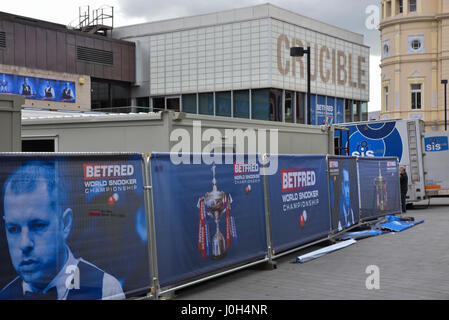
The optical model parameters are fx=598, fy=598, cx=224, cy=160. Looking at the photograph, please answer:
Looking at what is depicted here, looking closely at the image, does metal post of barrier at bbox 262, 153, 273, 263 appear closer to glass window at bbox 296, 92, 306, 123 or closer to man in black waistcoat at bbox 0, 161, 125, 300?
man in black waistcoat at bbox 0, 161, 125, 300

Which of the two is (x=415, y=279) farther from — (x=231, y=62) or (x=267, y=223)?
(x=231, y=62)

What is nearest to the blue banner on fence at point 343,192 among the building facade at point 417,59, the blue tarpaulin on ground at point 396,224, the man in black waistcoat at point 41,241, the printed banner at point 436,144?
the blue tarpaulin on ground at point 396,224

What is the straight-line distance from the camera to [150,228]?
7352mm

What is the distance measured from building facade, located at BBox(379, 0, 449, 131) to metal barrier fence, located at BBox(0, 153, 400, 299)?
157 ft

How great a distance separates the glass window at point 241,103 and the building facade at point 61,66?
23.2 feet

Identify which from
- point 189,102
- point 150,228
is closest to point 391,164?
point 150,228

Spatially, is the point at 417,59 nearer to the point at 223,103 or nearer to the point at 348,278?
the point at 223,103

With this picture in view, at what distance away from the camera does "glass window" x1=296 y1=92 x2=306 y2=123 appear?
35.9 m

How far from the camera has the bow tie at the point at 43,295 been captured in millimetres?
5817

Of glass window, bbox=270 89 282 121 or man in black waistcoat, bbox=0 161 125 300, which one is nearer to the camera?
man in black waistcoat, bbox=0 161 125 300

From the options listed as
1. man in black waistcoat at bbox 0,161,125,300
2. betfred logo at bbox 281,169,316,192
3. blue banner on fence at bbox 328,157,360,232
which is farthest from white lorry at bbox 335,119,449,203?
man in black waistcoat at bbox 0,161,125,300

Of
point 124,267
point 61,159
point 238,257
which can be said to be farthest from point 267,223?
point 61,159

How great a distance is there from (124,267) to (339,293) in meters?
2.99

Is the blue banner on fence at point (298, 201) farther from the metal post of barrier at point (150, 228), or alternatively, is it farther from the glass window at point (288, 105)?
the glass window at point (288, 105)
